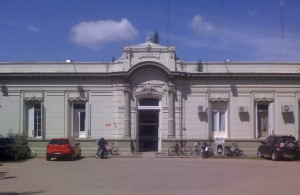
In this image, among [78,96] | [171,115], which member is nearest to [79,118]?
[78,96]

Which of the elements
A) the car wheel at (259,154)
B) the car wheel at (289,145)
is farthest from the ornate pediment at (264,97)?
the car wheel at (289,145)

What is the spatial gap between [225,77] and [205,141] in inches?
195

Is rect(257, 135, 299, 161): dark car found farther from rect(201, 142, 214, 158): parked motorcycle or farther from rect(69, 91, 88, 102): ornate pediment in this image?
rect(69, 91, 88, 102): ornate pediment

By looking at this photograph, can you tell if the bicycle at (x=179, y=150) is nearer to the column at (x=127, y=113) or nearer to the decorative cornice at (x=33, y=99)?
the column at (x=127, y=113)

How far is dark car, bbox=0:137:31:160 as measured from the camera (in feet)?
103

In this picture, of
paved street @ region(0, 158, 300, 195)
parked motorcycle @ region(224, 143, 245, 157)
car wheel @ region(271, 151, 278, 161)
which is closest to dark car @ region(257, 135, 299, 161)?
car wheel @ region(271, 151, 278, 161)

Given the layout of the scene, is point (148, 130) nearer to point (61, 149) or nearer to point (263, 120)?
point (61, 149)

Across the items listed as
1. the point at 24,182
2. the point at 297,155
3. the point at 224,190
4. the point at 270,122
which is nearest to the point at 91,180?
the point at 24,182

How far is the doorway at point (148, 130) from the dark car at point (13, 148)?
840 cm

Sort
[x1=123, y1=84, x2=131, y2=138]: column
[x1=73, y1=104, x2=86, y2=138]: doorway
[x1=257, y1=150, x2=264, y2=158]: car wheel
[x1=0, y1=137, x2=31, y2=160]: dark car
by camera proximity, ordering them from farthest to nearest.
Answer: [x1=73, y1=104, x2=86, y2=138]: doorway → [x1=123, y1=84, x2=131, y2=138]: column → [x1=257, y1=150, x2=264, y2=158]: car wheel → [x1=0, y1=137, x2=31, y2=160]: dark car

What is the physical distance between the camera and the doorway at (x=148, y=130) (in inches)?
1467

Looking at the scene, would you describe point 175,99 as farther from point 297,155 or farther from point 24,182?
point 24,182

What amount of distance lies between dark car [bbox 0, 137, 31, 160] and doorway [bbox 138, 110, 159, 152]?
840 centimetres

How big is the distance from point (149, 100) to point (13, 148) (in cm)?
1073
